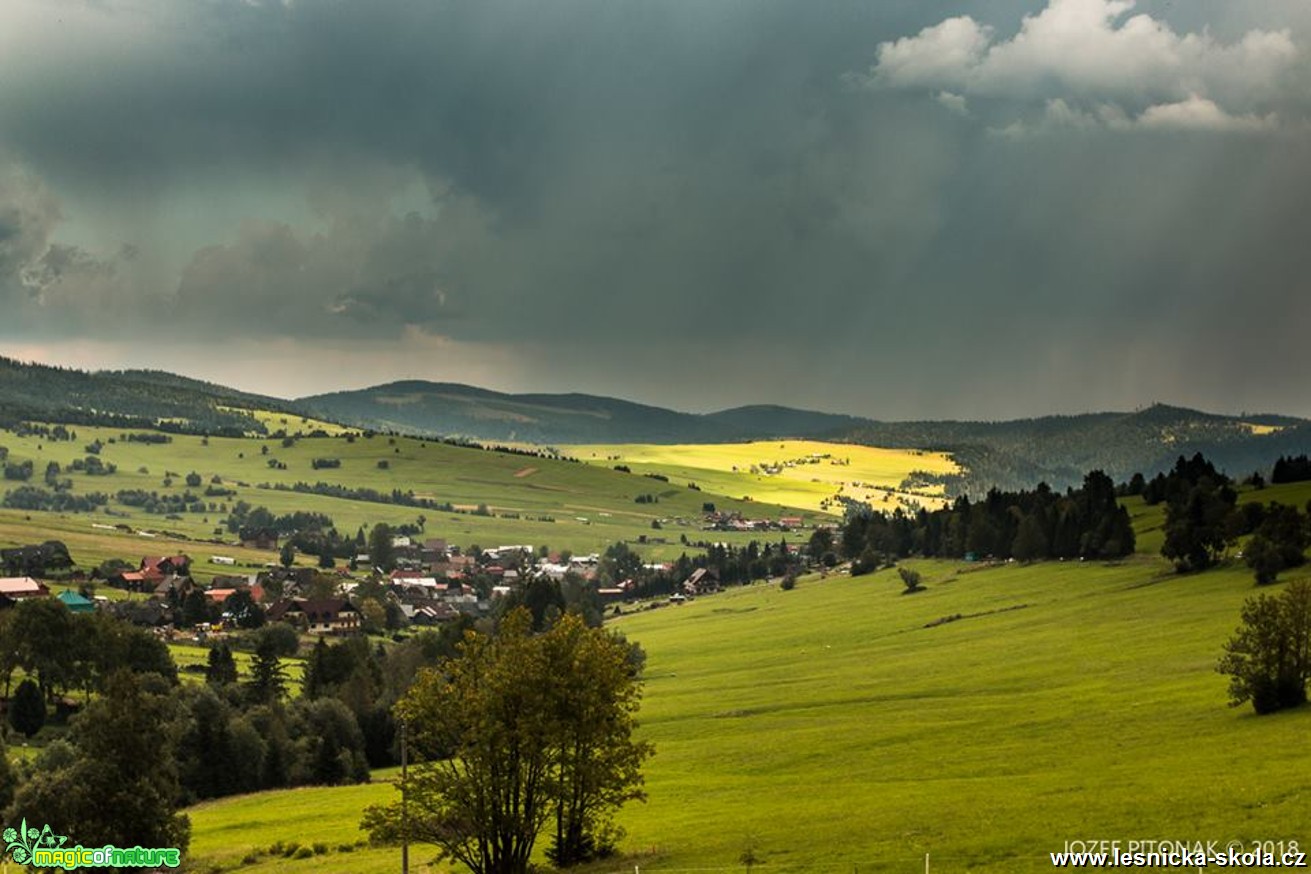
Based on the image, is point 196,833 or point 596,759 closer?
point 596,759

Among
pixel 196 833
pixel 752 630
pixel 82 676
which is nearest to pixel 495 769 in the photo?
pixel 196 833

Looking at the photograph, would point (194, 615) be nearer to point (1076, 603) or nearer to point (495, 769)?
point (1076, 603)


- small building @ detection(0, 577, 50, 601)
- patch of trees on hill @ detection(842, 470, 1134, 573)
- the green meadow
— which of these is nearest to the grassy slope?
the green meadow

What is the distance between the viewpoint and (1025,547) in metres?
178

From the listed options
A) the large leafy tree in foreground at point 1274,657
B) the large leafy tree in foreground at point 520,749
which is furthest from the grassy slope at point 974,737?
the large leafy tree in foreground at point 520,749

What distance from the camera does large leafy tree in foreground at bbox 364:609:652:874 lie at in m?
54.0

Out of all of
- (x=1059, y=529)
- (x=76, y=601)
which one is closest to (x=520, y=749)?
(x=76, y=601)

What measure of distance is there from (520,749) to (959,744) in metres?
28.5

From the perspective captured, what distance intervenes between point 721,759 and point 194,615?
11288 centimetres

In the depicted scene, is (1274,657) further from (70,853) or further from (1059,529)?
(1059,529)

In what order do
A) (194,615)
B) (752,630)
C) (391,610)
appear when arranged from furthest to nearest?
(391,610) < (194,615) < (752,630)

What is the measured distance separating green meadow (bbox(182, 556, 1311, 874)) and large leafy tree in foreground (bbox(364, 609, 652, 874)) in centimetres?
346

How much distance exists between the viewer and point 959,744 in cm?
7138

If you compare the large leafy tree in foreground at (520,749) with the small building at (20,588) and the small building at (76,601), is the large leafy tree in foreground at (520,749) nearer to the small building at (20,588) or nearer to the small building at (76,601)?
the small building at (76,601)
